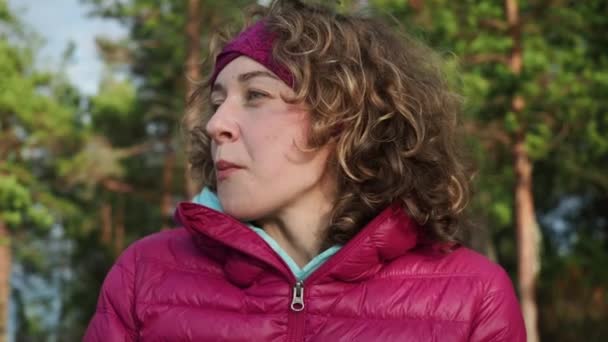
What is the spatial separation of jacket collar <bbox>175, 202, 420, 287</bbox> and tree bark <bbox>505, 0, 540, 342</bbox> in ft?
40.1

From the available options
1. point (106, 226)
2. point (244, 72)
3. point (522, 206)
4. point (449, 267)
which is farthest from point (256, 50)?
point (106, 226)

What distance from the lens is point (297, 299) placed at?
7.27ft

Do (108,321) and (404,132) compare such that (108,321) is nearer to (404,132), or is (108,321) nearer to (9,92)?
(404,132)

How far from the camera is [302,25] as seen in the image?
7.93 feet

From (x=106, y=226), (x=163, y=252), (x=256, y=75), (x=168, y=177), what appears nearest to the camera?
(x=256, y=75)

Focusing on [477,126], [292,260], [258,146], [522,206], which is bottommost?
[522,206]

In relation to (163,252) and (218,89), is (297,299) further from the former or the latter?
(218,89)

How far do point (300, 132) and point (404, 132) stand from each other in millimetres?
301

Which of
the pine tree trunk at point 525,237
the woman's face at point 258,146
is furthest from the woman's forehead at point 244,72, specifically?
the pine tree trunk at point 525,237

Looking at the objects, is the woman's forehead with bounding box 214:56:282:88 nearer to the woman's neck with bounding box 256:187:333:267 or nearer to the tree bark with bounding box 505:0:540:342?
the woman's neck with bounding box 256:187:333:267

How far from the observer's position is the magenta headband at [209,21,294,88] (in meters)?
2.31

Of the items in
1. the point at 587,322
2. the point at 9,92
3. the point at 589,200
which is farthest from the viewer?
the point at 589,200

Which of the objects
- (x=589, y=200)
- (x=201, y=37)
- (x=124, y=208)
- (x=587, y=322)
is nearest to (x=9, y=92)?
(x=201, y=37)

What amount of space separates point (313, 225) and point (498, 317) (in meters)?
0.50
